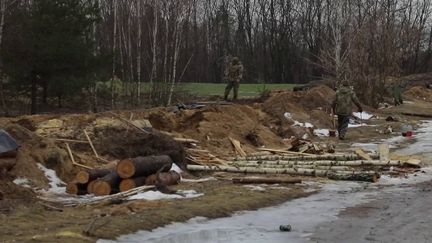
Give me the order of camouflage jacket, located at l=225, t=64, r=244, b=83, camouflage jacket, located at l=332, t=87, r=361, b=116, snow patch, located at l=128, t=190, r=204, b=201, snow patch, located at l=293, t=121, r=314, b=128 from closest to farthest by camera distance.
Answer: snow patch, located at l=128, t=190, r=204, b=201 → camouflage jacket, located at l=332, t=87, r=361, b=116 → snow patch, located at l=293, t=121, r=314, b=128 → camouflage jacket, located at l=225, t=64, r=244, b=83

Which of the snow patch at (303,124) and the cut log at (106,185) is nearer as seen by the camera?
the cut log at (106,185)

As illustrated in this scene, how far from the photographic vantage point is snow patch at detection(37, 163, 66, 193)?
11841 mm

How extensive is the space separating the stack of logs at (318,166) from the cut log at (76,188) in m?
3.44

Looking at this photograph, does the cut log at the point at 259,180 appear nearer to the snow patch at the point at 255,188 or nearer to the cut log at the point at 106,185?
the snow patch at the point at 255,188

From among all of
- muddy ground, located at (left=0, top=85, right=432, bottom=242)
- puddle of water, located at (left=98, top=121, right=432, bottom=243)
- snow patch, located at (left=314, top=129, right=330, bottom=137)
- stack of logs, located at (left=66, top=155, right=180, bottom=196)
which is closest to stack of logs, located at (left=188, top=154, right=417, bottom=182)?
puddle of water, located at (left=98, top=121, right=432, bottom=243)

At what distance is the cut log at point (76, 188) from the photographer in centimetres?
1154

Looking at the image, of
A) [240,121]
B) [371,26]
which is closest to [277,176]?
[240,121]

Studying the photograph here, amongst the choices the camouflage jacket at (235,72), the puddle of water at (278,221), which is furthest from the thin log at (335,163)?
the camouflage jacket at (235,72)

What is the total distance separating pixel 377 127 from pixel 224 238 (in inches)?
750

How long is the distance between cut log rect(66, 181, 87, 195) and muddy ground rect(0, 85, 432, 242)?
1.79 feet

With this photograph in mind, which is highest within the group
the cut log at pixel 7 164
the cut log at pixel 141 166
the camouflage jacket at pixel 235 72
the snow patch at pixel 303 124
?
the camouflage jacket at pixel 235 72

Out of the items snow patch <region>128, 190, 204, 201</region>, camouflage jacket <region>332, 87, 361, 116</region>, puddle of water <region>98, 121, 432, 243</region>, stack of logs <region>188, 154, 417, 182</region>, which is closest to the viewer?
puddle of water <region>98, 121, 432, 243</region>

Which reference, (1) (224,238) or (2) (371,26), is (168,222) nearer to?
(1) (224,238)

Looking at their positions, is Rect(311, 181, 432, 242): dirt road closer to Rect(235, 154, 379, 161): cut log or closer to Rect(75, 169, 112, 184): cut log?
Rect(235, 154, 379, 161): cut log
